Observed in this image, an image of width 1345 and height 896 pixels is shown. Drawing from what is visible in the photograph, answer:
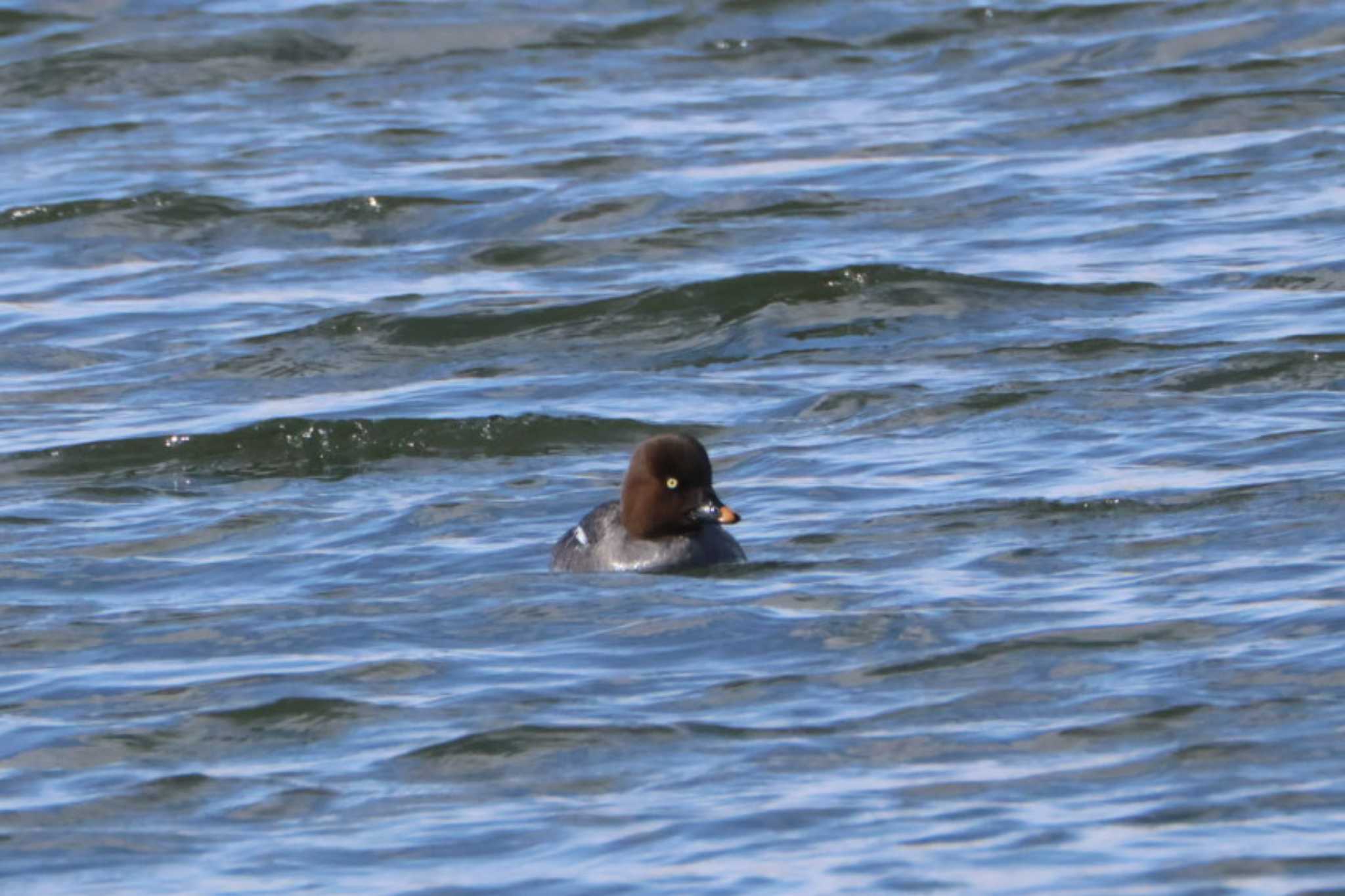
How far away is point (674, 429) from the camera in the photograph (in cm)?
1420

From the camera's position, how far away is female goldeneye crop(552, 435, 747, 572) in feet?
37.4

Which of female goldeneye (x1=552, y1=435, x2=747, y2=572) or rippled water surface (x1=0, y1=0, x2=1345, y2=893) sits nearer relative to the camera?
rippled water surface (x1=0, y1=0, x2=1345, y2=893)

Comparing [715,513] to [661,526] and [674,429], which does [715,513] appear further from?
[674,429]

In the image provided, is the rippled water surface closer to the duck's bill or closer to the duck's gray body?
the duck's gray body

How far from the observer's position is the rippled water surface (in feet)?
27.4

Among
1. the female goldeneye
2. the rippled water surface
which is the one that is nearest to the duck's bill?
the female goldeneye

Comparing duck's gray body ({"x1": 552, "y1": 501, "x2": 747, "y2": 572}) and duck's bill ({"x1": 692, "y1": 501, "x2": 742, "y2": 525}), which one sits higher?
duck's bill ({"x1": 692, "y1": 501, "x2": 742, "y2": 525})

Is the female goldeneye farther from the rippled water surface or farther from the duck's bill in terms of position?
the rippled water surface

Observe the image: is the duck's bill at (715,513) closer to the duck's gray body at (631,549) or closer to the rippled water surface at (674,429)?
the duck's gray body at (631,549)

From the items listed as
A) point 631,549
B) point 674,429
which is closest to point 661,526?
point 631,549

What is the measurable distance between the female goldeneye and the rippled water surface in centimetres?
14

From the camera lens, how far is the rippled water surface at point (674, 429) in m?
8.36

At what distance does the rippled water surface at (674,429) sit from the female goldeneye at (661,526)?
14 centimetres

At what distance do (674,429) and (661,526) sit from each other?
2.73 metres
